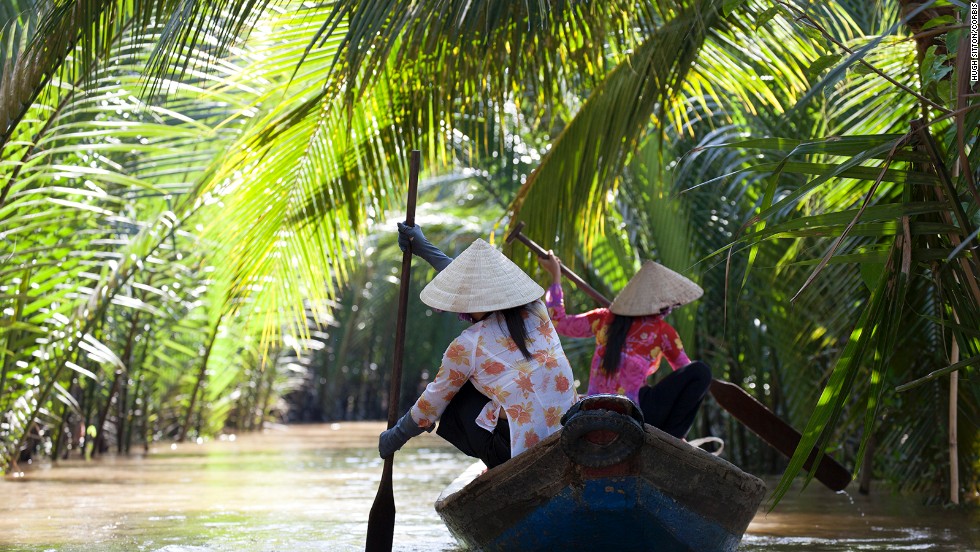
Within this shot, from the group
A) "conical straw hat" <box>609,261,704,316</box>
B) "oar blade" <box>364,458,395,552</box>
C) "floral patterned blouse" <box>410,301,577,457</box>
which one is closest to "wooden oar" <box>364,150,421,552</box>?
"oar blade" <box>364,458,395,552</box>

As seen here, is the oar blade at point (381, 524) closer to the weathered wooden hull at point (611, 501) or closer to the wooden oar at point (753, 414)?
the weathered wooden hull at point (611, 501)

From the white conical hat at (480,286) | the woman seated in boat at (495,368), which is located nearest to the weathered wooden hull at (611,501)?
the woman seated in boat at (495,368)

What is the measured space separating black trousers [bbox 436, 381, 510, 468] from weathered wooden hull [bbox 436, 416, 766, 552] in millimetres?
312

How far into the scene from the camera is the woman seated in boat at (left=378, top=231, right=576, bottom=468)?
4.57 metres

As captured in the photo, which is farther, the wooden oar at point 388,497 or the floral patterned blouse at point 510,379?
the wooden oar at point 388,497

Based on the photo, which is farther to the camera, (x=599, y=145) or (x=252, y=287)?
(x=252, y=287)

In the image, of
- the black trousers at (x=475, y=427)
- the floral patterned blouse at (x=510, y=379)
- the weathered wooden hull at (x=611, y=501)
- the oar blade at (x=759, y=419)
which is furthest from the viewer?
the oar blade at (x=759, y=419)

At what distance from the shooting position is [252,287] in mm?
7387

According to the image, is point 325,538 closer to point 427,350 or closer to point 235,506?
point 235,506

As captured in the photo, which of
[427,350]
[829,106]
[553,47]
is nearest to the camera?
[553,47]

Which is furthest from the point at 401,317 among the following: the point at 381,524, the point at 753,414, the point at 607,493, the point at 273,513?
the point at 273,513

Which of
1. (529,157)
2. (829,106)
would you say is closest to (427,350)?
(529,157)

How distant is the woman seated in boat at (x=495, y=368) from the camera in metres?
4.57

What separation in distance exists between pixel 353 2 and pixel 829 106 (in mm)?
4781
